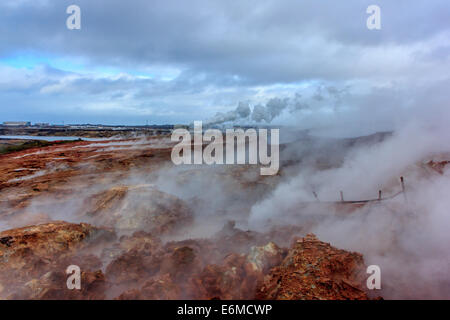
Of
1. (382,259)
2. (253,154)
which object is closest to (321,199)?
(382,259)

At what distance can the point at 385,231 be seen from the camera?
5.79 m

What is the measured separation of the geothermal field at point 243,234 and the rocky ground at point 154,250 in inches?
1.0

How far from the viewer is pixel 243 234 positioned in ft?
21.7

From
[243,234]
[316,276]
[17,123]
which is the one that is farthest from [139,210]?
[17,123]

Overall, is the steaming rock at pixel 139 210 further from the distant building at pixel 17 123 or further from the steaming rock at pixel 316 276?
the distant building at pixel 17 123

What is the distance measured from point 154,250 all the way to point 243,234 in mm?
2313

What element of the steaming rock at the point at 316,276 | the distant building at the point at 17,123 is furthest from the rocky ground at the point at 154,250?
the distant building at the point at 17,123

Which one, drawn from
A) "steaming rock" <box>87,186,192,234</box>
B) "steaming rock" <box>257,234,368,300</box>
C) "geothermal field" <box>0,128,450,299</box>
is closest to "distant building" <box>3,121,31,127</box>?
"geothermal field" <box>0,128,450,299</box>

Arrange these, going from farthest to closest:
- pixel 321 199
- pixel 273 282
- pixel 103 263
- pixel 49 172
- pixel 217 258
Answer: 1. pixel 49 172
2. pixel 321 199
3. pixel 103 263
4. pixel 217 258
5. pixel 273 282

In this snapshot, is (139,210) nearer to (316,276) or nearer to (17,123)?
(316,276)

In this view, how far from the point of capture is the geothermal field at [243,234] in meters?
4.24
